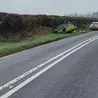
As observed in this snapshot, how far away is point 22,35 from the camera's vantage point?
34094mm

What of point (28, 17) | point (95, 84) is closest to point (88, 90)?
point (95, 84)

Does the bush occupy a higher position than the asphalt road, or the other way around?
the asphalt road

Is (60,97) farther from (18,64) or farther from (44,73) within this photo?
(18,64)

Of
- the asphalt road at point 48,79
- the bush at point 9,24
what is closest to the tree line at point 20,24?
the bush at point 9,24

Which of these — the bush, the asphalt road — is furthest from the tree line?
the asphalt road

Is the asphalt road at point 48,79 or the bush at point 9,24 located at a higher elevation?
the asphalt road at point 48,79

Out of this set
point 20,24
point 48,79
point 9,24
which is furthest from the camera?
point 20,24

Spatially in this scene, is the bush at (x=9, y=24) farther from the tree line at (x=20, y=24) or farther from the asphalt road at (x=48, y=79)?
the asphalt road at (x=48, y=79)

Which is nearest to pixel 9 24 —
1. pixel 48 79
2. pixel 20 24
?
pixel 20 24

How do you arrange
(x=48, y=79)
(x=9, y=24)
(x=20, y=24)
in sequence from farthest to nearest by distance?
(x=20, y=24) → (x=9, y=24) → (x=48, y=79)

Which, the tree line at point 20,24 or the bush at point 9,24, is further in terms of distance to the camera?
the tree line at point 20,24

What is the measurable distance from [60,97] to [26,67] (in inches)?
200

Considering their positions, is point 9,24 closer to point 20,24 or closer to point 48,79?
point 20,24

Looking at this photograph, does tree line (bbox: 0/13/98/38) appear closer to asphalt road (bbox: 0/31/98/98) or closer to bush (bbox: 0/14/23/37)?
bush (bbox: 0/14/23/37)
